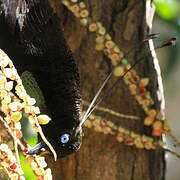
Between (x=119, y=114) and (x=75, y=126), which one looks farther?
(x=119, y=114)

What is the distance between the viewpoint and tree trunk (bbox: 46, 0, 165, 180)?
4.52 ft

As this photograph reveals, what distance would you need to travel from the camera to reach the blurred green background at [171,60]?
2104mm

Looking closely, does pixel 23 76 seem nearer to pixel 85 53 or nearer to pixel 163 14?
pixel 85 53

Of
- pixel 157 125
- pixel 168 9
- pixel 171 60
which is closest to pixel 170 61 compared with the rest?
pixel 171 60

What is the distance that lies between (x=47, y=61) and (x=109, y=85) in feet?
1.43

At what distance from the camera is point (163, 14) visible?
6.87ft

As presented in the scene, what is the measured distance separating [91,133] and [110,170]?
9 cm

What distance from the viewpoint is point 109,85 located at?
138 cm

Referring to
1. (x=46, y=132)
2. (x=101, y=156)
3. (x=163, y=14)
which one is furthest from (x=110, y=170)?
(x=163, y=14)

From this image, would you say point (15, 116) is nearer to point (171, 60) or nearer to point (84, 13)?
point (84, 13)

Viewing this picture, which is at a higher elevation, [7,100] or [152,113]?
[7,100]

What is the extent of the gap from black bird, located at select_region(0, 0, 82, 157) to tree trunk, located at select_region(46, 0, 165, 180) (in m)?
0.39

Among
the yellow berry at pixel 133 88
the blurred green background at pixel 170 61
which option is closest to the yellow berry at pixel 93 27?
the yellow berry at pixel 133 88

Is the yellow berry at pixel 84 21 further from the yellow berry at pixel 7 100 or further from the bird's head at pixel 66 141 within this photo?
the yellow berry at pixel 7 100
